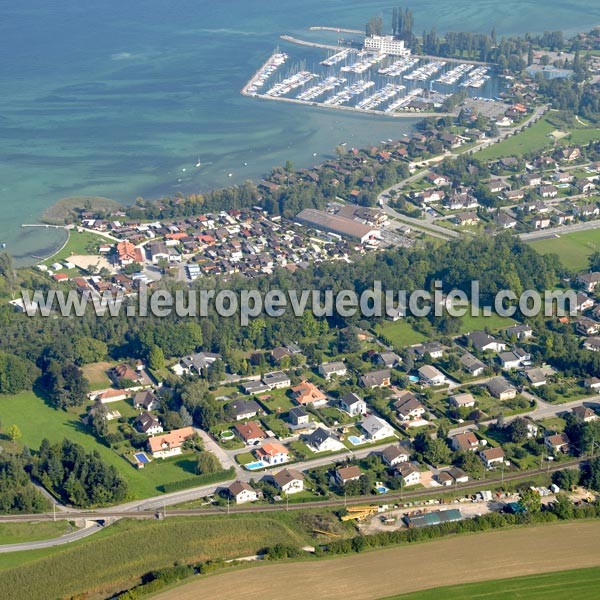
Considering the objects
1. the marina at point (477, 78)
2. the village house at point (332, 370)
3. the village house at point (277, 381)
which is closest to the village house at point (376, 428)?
the village house at point (332, 370)

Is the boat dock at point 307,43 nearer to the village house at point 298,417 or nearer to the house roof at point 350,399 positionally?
the house roof at point 350,399

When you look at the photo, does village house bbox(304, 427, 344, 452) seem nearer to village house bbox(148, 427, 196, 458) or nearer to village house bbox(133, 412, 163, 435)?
village house bbox(148, 427, 196, 458)

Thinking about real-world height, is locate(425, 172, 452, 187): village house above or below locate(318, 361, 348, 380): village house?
above

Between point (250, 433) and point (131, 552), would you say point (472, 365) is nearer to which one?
point (250, 433)

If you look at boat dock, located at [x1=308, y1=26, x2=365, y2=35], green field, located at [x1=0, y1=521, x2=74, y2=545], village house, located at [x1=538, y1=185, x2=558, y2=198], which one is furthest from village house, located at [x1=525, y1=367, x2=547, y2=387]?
boat dock, located at [x1=308, y1=26, x2=365, y2=35]

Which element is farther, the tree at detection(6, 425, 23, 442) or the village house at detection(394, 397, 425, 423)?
the village house at detection(394, 397, 425, 423)

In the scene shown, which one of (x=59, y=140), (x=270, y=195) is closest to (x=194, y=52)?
(x=59, y=140)

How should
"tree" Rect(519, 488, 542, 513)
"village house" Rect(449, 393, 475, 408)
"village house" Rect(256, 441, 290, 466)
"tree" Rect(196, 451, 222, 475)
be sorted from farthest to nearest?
"village house" Rect(449, 393, 475, 408) → "village house" Rect(256, 441, 290, 466) → "tree" Rect(196, 451, 222, 475) → "tree" Rect(519, 488, 542, 513)
